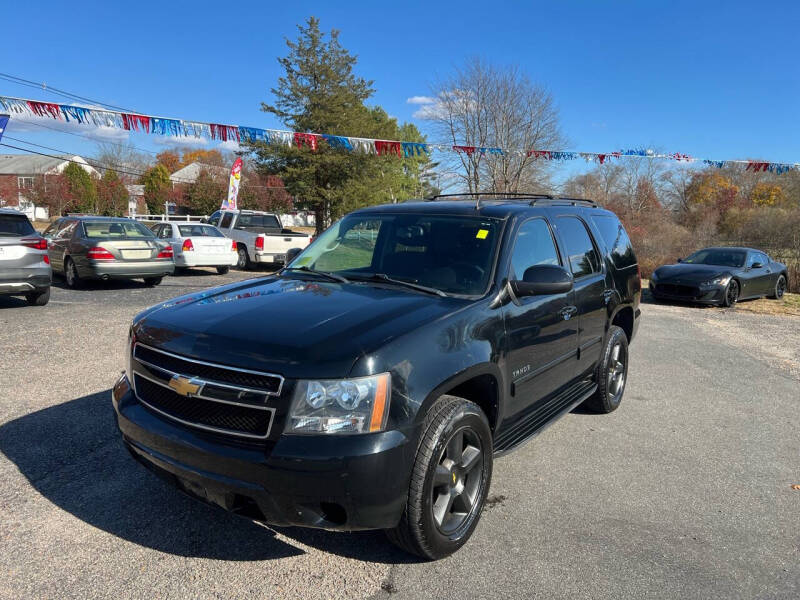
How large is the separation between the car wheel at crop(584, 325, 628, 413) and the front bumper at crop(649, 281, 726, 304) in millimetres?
8852

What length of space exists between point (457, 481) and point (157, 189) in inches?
2656

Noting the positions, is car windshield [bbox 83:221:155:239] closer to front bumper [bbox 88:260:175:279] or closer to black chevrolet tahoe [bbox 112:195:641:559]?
front bumper [bbox 88:260:175:279]

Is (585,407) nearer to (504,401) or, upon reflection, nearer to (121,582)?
(504,401)

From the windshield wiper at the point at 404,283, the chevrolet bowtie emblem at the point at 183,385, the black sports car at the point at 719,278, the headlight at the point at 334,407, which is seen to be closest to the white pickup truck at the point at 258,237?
the black sports car at the point at 719,278

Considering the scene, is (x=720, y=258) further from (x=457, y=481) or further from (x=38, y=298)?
(x=38, y=298)

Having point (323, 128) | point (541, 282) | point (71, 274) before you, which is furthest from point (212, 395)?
point (323, 128)

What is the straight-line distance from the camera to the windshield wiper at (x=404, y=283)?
3.29 meters

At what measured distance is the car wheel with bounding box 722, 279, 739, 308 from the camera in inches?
519

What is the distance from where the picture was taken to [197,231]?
1638 centimetres

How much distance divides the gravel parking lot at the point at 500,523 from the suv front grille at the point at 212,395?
2.42ft

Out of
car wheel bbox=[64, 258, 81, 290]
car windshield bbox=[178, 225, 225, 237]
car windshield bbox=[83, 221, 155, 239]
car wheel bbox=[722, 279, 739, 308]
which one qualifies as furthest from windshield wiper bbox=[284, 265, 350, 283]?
car windshield bbox=[178, 225, 225, 237]

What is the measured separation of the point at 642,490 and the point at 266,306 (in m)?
2.71

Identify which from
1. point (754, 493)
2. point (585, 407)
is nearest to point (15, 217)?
point (585, 407)

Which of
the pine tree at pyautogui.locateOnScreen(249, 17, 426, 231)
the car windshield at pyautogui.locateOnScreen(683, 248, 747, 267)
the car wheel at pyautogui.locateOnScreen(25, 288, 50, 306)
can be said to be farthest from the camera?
the pine tree at pyautogui.locateOnScreen(249, 17, 426, 231)
